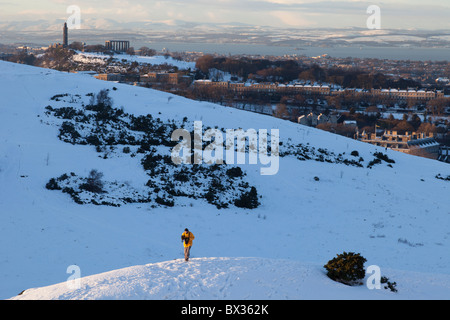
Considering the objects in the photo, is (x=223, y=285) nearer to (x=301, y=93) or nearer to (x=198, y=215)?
(x=198, y=215)

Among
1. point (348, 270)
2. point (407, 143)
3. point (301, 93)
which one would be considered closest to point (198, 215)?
point (348, 270)

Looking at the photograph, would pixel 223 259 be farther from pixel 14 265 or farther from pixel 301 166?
pixel 301 166

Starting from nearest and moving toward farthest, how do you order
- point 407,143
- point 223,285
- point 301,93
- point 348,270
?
1. point 223,285
2. point 348,270
3. point 407,143
4. point 301,93

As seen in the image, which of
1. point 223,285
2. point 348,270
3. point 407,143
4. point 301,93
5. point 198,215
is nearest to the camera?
point 223,285

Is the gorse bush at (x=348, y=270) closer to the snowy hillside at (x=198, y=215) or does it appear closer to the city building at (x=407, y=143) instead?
Result: the snowy hillside at (x=198, y=215)

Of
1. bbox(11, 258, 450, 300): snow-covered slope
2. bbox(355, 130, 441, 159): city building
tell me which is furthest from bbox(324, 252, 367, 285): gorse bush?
bbox(355, 130, 441, 159): city building

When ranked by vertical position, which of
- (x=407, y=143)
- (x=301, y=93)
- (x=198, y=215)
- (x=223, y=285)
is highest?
(x=301, y=93)

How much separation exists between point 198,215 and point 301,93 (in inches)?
4519

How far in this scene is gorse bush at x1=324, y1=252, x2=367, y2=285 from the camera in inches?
546

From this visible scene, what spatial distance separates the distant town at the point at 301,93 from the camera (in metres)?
82.7

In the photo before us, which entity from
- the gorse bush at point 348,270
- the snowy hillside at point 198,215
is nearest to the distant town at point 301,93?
the snowy hillside at point 198,215

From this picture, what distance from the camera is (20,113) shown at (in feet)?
102

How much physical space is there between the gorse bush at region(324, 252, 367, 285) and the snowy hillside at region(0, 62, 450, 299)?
360mm

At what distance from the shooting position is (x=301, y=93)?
134 metres
